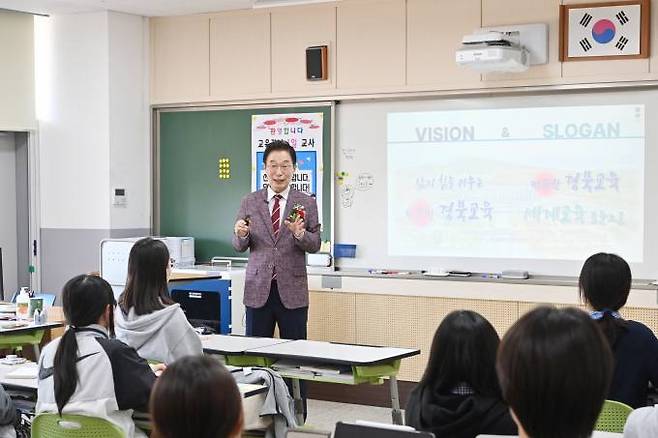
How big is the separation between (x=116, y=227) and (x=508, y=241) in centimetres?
319

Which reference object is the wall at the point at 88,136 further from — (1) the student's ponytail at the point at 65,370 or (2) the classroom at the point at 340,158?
(1) the student's ponytail at the point at 65,370

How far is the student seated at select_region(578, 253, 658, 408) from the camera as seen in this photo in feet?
11.9

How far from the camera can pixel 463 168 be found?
6.80 m

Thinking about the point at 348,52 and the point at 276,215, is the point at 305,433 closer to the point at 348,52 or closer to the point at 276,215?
the point at 276,215

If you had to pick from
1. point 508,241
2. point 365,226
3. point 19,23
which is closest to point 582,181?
point 508,241

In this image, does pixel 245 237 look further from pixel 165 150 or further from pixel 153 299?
pixel 165 150

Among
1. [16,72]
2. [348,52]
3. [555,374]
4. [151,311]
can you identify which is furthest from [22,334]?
[555,374]

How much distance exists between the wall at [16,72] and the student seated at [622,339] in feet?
18.5

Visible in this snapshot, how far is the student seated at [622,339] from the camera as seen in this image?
3.63m

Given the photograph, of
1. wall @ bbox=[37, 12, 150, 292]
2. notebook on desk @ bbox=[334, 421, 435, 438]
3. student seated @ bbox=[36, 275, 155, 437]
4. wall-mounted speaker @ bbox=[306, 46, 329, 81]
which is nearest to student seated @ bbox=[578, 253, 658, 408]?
notebook on desk @ bbox=[334, 421, 435, 438]

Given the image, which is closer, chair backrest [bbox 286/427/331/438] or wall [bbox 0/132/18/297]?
chair backrest [bbox 286/427/331/438]

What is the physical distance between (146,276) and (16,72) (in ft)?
14.8

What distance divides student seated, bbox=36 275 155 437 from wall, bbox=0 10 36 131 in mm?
4720

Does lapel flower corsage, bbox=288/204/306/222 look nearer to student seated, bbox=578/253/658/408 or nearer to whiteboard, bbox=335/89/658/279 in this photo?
whiteboard, bbox=335/89/658/279
